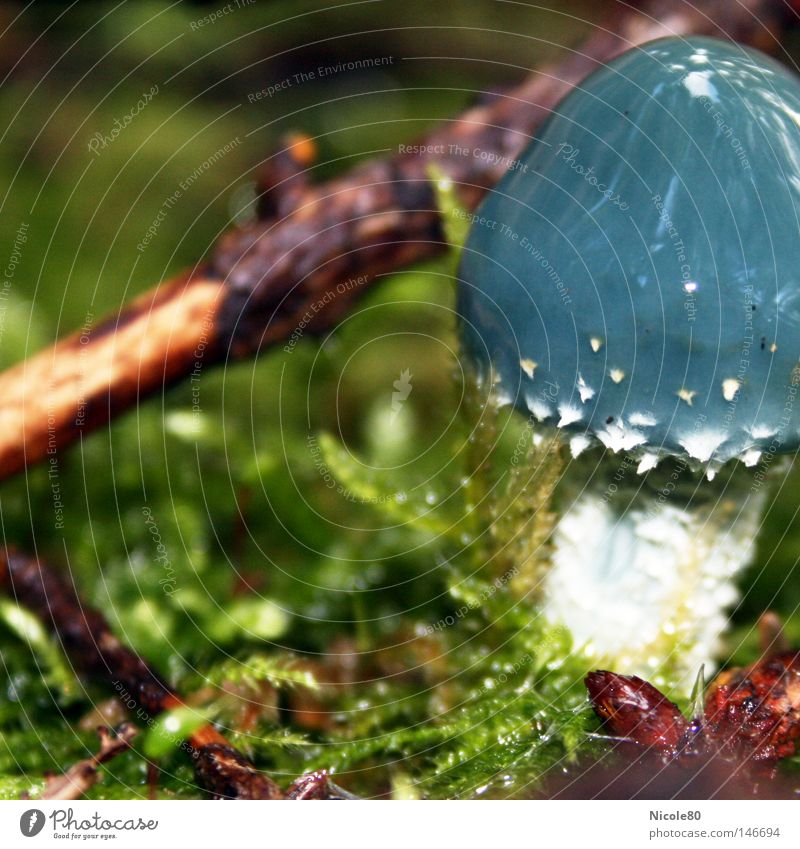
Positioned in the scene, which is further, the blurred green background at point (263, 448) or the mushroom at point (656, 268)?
the blurred green background at point (263, 448)

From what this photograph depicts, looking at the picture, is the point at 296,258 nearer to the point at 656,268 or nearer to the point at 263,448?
the point at 263,448

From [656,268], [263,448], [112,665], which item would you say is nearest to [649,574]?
[656,268]

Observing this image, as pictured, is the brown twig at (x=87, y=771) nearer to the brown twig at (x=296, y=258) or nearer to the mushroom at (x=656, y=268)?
the brown twig at (x=296, y=258)

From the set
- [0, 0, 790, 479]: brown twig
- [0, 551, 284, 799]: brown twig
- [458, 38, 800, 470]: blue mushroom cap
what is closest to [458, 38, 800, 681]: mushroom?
[458, 38, 800, 470]: blue mushroom cap

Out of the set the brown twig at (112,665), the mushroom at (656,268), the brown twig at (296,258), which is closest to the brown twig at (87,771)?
the brown twig at (112,665)

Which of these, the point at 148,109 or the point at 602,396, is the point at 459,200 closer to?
the point at 602,396

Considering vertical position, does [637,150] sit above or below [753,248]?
above
